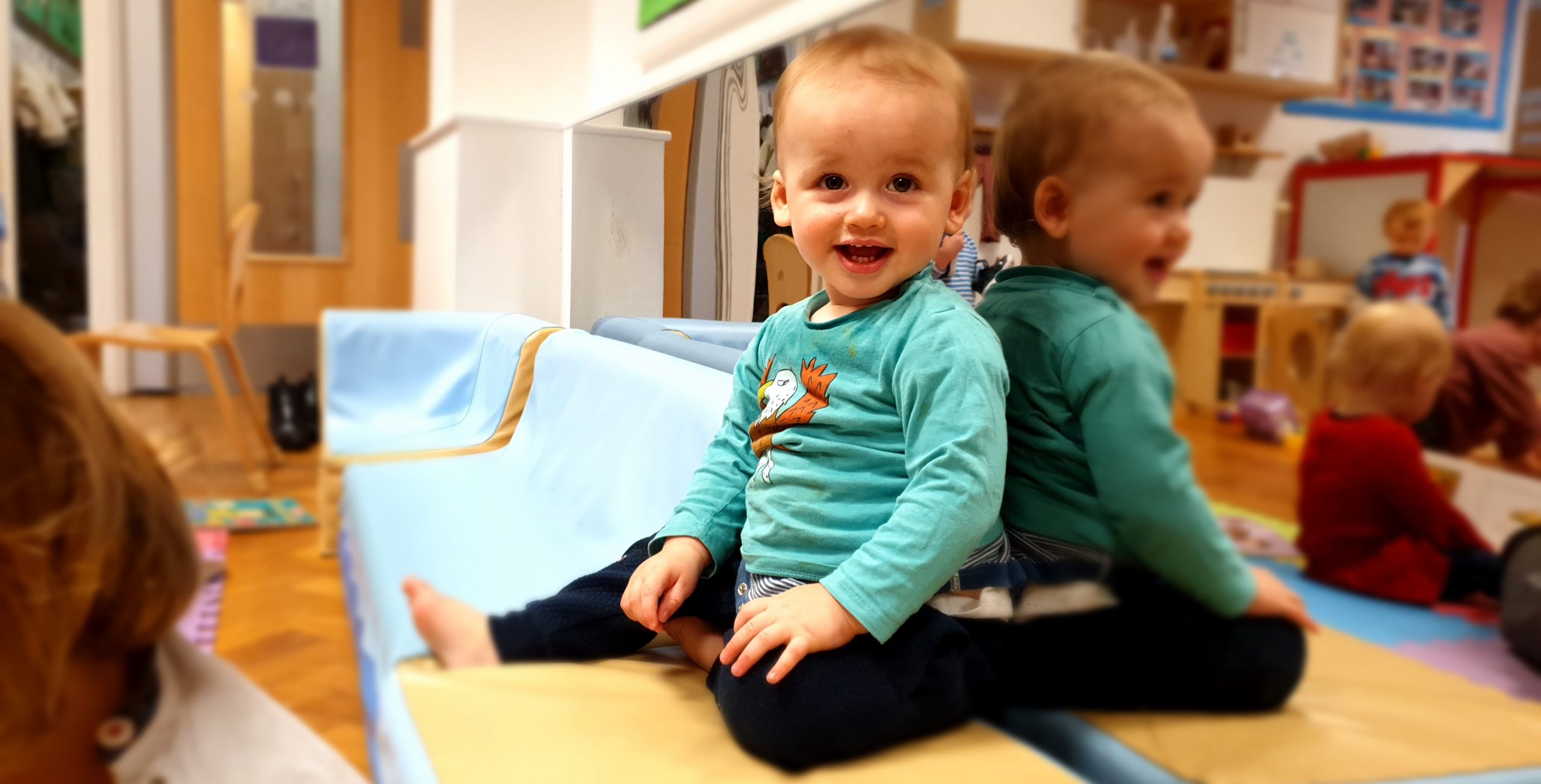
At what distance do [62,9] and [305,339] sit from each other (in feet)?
1.64

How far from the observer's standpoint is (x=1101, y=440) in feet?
1.01

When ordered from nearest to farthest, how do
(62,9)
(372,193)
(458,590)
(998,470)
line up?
(998,470) < (458,590) < (62,9) < (372,193)

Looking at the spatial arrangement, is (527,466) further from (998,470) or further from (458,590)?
→ (998,470)

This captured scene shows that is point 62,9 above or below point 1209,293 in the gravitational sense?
above

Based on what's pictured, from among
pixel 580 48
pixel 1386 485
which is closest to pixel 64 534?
pixel 580 48

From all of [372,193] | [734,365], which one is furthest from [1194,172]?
[372,193]

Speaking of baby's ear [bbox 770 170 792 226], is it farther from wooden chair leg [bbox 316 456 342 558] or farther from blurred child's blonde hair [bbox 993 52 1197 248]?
wooden chair leg [bbox 316 456 342 558]

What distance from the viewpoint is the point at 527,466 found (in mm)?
589

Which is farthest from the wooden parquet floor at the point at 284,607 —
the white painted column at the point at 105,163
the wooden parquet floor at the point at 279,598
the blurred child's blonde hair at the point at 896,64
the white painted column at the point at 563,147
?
the blurred child's blonde hair at the point at 896,64

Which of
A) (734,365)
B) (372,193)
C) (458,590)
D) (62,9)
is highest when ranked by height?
(62,9)

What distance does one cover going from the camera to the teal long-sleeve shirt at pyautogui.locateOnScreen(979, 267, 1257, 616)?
11.3 inches

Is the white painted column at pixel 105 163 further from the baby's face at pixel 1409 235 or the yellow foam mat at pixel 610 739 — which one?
the baby's face at pixel 1409 235

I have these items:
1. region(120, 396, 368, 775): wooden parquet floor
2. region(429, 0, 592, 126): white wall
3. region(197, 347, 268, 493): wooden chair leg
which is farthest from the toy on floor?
region(197, 347, 268, 493): wooden chair leg

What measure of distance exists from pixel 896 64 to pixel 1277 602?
0.22 m
